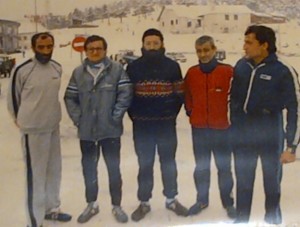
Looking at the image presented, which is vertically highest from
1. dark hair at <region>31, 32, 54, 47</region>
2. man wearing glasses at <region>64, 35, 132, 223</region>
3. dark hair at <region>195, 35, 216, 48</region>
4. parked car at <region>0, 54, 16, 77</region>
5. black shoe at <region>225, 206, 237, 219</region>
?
dark hair at <region>31, 32, 54, 47</region>

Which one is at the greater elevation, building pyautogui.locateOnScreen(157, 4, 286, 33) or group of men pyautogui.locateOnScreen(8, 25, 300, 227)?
building pyautogui.locateOnScreen(157, 4, 286, 33)

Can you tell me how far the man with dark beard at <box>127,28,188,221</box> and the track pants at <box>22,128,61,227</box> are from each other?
18 centimetres

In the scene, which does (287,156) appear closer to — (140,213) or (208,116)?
(208,116)

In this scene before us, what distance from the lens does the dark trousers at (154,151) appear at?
Result: 1.01m

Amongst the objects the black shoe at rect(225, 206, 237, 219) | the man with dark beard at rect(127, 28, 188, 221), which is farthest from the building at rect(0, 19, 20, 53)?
the black shoe at rect(225, 206, 237, 219)

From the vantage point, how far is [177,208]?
1.02 m

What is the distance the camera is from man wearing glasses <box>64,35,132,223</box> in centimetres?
98

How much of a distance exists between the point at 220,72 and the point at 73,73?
1.07ft

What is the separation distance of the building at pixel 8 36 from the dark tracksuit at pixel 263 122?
0.49 metres

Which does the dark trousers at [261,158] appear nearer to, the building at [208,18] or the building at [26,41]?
the building at [208,18]

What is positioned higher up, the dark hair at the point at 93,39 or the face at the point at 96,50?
the dark hair at the point at 93,39

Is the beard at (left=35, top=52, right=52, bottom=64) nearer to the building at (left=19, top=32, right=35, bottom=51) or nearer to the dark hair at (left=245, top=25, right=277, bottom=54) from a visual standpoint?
the building at (left=19, top=32, right=35, bottom=51)

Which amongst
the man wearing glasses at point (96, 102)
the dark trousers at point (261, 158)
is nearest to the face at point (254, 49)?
the dark trousers at point (261, 158)

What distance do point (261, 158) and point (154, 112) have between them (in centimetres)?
27
